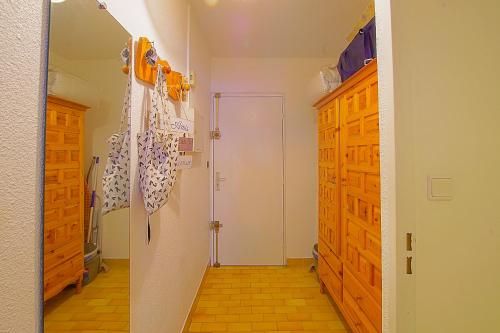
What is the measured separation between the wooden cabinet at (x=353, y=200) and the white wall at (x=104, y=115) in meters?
1.21

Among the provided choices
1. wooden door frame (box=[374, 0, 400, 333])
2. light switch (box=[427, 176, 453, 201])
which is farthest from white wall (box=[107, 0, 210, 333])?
light switch (box=[427, 176, 453, 201])

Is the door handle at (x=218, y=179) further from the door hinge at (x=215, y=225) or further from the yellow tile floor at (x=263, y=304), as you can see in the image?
the yellow tile floor at (x=263, y=304)

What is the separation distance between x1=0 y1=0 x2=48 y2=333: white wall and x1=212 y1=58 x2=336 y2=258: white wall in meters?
2.47

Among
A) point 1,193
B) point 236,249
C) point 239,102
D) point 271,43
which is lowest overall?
point 236,249

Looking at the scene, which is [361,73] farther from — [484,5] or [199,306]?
[199,306]

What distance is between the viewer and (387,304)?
82cm

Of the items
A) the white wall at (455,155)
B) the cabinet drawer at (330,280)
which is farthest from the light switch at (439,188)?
Result: the cabinet drawer at (330,280)

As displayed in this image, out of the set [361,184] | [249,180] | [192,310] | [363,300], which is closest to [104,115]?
[361,184]

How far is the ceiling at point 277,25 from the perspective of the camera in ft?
6.39

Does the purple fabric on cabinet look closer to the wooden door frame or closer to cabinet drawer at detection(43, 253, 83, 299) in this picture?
the wooden door frame

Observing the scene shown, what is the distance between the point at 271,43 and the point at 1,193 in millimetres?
2604

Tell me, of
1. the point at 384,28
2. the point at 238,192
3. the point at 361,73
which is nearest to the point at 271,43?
the point at 361,73

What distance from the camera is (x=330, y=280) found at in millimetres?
2037

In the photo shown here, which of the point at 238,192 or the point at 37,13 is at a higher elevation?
the point at 37,13
